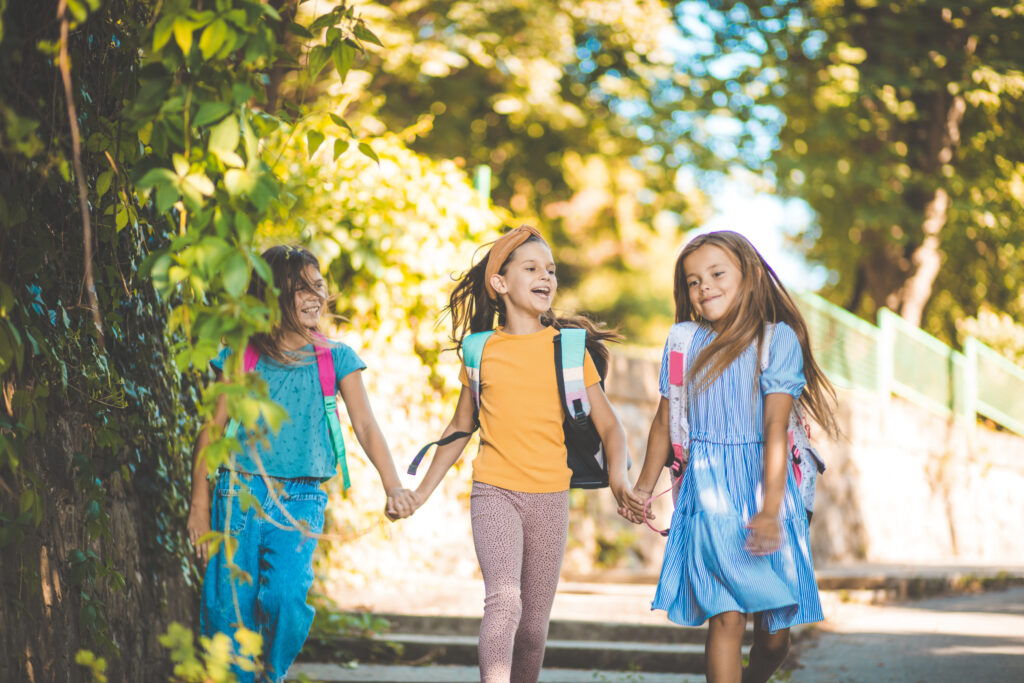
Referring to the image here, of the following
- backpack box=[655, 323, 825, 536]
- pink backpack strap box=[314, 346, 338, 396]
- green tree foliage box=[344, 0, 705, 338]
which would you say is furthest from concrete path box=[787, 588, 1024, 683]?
green tree foliage box=[344, 0, 705, 338]

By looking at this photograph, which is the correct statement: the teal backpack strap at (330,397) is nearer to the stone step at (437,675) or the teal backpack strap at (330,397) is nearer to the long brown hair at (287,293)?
the long brown hair at (287,293)

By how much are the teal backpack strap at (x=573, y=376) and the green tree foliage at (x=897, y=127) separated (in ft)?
22.7

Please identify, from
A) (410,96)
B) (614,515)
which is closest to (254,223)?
(614,515)

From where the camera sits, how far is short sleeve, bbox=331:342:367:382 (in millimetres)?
3543

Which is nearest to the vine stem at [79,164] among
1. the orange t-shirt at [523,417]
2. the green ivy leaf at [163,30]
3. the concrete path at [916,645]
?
the green ivy leaf at [163,30]

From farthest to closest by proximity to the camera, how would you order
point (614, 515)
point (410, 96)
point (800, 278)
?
1. point (800, 278)
2. point (410, 96)
3. point (614, 515)

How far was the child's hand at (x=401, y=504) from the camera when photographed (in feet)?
10.9

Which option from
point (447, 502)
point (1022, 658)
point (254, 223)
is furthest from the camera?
point (447, 502)

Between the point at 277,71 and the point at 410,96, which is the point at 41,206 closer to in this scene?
the point at 277,71

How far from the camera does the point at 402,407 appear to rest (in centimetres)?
666

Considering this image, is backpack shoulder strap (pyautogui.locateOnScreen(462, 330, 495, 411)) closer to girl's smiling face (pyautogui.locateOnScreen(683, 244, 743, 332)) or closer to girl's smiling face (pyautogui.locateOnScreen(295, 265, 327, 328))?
girl's smiling face (pyautogui.locateOnScreen(295, 265, 327, 328))

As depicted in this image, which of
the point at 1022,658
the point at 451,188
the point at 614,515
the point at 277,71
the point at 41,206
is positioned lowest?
the point at 1022,658

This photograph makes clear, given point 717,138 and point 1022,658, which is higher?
point 717,138

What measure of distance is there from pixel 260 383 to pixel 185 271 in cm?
25
